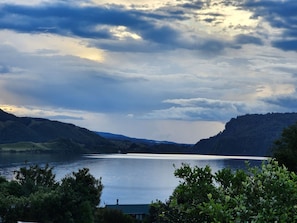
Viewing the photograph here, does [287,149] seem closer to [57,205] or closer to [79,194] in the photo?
[79,194]

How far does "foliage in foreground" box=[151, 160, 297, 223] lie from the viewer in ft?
31.1

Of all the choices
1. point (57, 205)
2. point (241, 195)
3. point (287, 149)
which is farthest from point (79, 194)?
point (241, 195)

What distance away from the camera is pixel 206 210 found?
945 cm

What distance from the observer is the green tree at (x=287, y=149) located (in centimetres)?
3903

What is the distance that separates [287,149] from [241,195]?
3121 cm

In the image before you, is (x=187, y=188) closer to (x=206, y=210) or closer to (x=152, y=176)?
(x=206, y=210)

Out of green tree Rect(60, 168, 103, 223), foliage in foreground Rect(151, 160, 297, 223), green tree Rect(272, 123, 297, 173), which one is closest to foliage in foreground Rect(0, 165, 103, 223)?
green tree Rect(60, 168, 103, 223)

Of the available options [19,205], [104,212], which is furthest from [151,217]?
[19,205]

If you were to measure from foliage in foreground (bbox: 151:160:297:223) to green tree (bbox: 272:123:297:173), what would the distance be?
87.5 feet

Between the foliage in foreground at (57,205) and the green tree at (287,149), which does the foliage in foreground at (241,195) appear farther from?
the foliage in foreground at (57,205)

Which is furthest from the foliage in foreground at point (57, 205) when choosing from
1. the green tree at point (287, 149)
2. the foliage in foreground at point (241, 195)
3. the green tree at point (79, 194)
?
the foliage in foreground at point (241, 195)

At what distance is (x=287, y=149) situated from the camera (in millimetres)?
40219

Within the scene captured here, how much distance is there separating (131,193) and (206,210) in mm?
109542

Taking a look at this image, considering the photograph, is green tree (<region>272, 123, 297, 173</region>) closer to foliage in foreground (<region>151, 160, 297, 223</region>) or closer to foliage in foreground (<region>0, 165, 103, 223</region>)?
foliage in foreground (<region>0, 165, 103, 223</region>)
